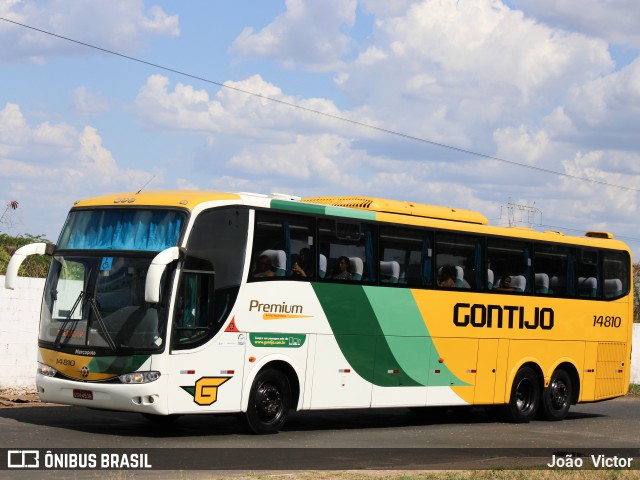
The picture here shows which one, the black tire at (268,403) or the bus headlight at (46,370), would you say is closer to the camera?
the bus headlight at (46,370)

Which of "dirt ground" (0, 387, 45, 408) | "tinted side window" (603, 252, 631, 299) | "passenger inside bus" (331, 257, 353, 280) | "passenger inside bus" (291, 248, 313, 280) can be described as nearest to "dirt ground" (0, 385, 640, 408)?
"dirt ground" (0, 387, 45, 408)

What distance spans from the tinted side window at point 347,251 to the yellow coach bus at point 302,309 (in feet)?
0.09

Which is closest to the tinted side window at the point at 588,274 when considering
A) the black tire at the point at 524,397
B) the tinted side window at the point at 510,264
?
the tinted side window at the point at 510,264

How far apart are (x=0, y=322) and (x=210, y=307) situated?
6.43m

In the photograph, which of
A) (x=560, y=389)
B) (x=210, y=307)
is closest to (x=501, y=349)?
(x=560, y=389)

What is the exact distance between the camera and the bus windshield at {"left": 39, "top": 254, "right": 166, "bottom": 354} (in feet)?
50.8

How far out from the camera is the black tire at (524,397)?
21.8 m

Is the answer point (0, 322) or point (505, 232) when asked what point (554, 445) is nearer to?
point (505, 232)

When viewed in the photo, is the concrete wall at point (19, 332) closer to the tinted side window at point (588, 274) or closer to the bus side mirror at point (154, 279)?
the bus side mirror at point (154, 279)

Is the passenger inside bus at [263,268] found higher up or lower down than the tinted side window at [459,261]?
lower down

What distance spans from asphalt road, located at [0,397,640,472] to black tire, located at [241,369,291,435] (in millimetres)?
174

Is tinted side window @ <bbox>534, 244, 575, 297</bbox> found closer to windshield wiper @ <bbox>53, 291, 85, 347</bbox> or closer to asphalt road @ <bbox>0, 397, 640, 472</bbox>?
asphalt road @ <bbox>0, 397, 640, 472</bbox>

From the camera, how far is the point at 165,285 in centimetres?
1552

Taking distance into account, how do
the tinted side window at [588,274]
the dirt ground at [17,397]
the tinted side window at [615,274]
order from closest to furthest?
the dirt ground at [17,397] → the tinted side window at [588,274] → the tinted side window at [615,274]
